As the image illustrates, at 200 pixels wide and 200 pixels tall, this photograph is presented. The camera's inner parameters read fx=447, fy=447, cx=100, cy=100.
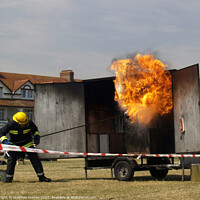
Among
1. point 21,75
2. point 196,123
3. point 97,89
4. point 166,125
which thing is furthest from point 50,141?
point 21,75

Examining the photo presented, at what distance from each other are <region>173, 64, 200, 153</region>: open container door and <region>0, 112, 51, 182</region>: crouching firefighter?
428 centimetres

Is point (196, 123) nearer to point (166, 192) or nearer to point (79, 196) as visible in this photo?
point (166, 192)

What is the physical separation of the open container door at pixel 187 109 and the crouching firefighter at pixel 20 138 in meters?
4.28

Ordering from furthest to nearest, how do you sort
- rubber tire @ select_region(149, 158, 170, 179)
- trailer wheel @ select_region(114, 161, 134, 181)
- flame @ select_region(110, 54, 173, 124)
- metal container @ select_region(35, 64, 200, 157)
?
rubber tire @ select_region(149, 158, 170, 179)
flame @ select_region(110, 54, 173, 124)
trailer wheel @ select_region(114, 161, 134, 181)
metal container @ select_region(35, 64, 200, 157)

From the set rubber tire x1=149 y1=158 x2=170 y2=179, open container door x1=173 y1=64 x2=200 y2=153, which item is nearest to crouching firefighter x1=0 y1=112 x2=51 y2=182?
rubber tire x1=149 y1=158 x2=170 y2=179

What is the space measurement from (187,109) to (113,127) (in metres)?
5.30

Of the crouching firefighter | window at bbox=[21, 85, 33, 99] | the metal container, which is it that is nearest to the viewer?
the metal container

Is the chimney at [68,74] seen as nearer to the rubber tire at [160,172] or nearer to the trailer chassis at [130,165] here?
the trailer chassis at [130,165]

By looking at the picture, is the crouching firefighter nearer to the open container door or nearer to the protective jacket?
the protective jacket

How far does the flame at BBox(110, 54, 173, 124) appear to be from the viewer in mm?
14383

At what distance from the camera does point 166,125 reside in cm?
1545

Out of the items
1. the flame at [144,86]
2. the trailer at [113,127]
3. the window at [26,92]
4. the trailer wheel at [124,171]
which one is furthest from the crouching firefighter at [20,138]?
the window at [26,92]

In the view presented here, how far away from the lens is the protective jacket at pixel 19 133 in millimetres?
13867

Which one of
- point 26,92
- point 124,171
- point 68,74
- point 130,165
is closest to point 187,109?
point 130,165
